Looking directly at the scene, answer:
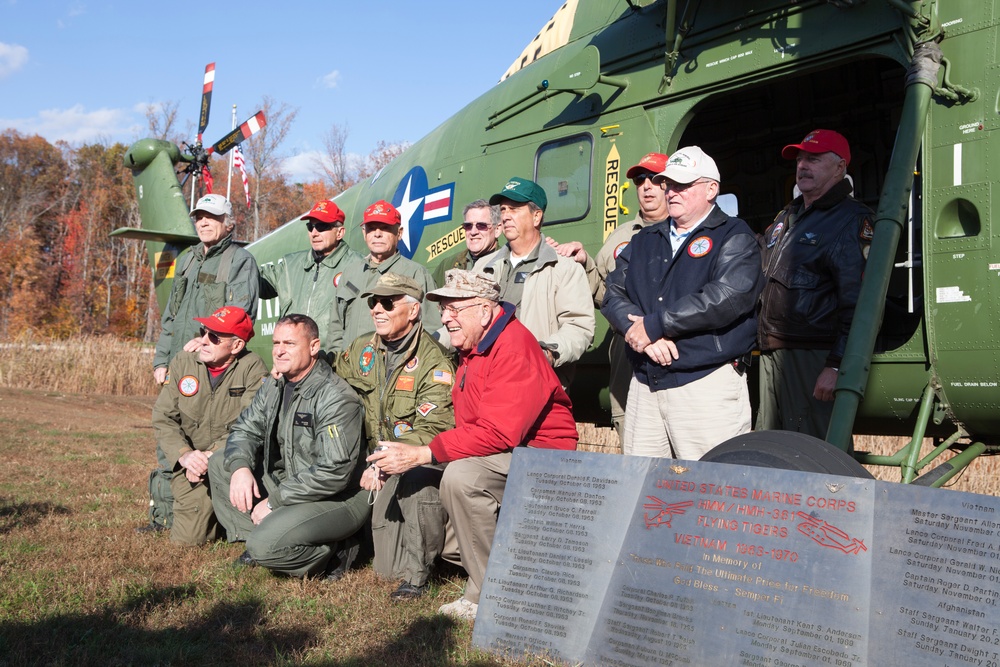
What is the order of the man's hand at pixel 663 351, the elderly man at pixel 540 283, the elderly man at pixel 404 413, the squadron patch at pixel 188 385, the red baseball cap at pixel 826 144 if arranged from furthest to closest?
1. the squadron patch at pixel 188 385
2. the elderly man at pixel 540 283
3. the elderly man at pixel 404 413
4. the red baseball cap at pixel 826 144
5. the man's hand at pixel 663 351

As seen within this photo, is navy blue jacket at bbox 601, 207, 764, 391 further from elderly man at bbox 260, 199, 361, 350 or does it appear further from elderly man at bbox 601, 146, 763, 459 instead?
elderly man at bbox 260, 199, 361, 350

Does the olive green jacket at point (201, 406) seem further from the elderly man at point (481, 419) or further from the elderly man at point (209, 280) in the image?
the elderly man at point (481, 419)

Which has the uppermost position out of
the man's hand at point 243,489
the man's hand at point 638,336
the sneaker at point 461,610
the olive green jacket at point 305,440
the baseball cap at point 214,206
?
the baseball cap at point 214,206

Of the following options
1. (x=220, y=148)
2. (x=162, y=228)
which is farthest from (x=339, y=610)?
(x=220, y=148)

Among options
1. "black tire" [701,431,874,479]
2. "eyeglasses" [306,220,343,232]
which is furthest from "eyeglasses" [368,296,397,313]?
"black tire" [701,431,874,479]

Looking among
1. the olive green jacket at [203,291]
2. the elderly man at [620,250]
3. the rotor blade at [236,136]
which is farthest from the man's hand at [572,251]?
the rotor blade at [236,136]

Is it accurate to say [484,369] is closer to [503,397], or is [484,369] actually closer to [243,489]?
[503,397]

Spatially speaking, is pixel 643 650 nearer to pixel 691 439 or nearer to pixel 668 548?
pixel 668 548

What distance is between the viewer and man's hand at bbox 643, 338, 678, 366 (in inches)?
155

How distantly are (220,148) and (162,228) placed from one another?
61.7 inches

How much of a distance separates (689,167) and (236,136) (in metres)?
10.2

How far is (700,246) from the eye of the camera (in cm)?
405

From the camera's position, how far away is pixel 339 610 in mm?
4082

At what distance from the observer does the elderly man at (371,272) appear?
589cm
